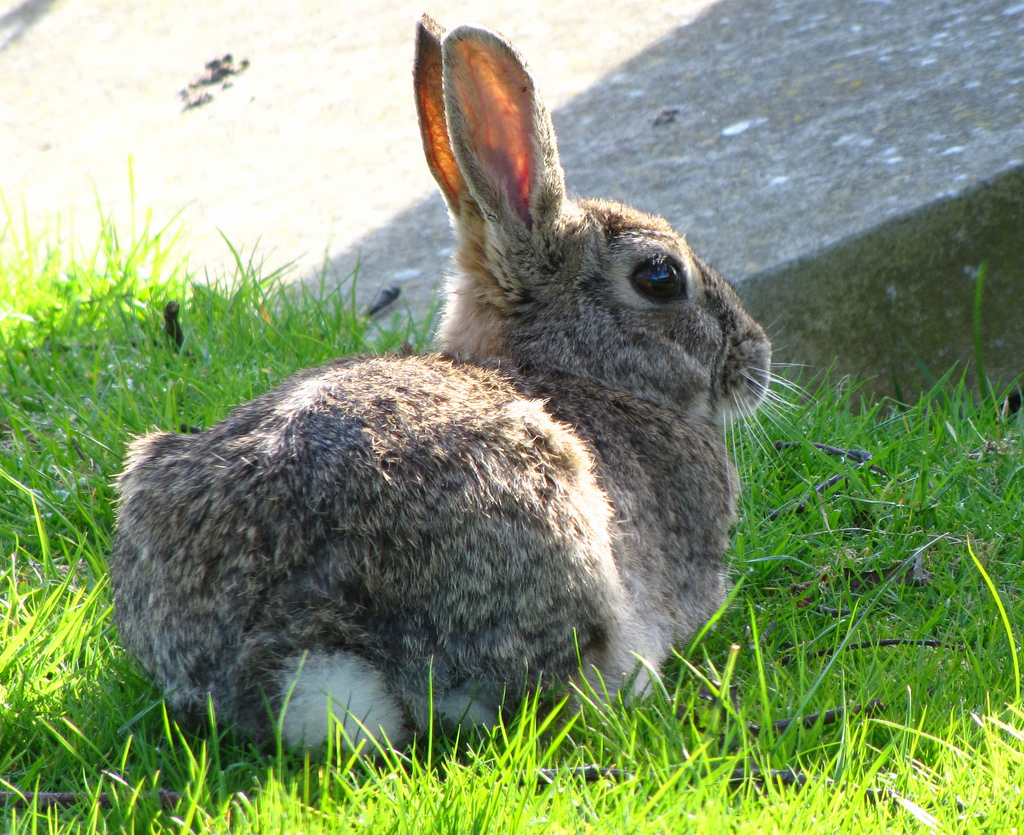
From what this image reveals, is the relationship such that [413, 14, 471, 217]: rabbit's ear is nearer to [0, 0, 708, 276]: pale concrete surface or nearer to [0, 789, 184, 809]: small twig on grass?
[0, 789, 184, 809]: small twig on grass

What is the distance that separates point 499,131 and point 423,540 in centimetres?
128

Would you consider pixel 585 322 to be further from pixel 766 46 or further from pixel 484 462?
pixel 766 46

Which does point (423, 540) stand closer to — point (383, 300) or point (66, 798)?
point (66, 798)

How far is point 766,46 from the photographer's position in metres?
6.21

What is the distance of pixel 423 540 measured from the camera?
224 centimetres

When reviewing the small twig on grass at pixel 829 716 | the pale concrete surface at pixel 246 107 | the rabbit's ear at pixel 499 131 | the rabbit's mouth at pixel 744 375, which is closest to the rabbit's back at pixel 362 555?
the small twig on grass at pixel 829 716

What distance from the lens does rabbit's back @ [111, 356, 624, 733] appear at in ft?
7.24

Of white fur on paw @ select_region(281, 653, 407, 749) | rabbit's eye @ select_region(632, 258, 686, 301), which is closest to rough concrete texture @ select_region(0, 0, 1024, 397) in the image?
rabbit's eye @ select_region(632, 258, 686, 301)

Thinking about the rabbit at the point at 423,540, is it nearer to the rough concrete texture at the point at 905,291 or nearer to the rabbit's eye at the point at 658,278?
the rabbit's eye at the point at 658,278

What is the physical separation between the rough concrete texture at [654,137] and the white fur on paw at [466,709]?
8.02 feet

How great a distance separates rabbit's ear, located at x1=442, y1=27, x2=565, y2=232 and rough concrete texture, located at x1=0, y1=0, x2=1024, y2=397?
155 cm

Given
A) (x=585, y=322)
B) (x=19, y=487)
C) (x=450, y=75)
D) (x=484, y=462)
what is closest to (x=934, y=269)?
(x=585, y=322)

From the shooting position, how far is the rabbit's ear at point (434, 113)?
302 cm

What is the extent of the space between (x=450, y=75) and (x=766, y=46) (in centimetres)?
389
